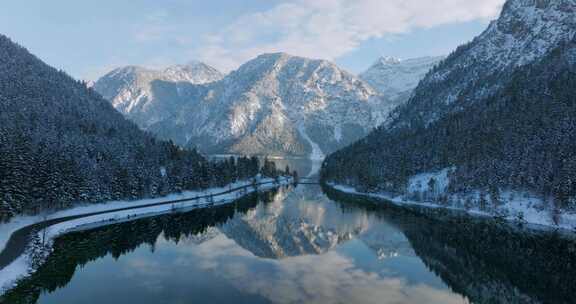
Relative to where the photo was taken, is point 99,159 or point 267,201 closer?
point 99,159

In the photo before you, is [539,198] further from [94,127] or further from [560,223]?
[94,127]

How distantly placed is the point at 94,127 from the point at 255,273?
151 meters

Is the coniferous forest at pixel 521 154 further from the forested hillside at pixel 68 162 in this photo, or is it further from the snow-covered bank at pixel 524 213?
the forested hillside at pixel 68 162

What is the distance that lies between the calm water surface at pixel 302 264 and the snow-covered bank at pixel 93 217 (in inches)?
111

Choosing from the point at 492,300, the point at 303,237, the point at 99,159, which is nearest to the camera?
the point at 492,300

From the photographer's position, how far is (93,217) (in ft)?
344

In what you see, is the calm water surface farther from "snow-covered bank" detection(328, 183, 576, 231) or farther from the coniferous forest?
the coniferous forest

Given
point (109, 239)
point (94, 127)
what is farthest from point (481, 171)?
point (94, 127)

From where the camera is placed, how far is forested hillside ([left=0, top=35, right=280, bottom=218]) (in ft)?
308

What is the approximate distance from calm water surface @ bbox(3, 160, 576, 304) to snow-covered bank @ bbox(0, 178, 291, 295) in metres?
2.81

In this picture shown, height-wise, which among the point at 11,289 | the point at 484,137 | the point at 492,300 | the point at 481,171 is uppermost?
the point at 484,137

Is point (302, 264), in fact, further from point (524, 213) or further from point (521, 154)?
point (521, 154)

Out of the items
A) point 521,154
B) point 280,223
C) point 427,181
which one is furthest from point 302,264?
point 427,181

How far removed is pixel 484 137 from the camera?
600ft
